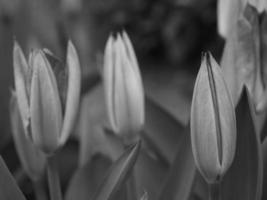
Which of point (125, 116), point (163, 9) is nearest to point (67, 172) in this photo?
point (125, 116)

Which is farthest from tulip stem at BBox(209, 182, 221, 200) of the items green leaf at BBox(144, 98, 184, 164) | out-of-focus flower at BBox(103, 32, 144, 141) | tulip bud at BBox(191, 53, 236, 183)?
green leaf at BBox(144, 98, 184, 164)

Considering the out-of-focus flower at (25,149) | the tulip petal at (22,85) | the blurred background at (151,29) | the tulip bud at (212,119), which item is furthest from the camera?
the blurred background at (151,29)

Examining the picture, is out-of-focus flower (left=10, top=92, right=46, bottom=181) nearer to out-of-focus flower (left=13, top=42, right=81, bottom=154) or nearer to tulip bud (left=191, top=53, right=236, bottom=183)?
out-of-focus flower (left=13, top=42, right=81, bottom=154)

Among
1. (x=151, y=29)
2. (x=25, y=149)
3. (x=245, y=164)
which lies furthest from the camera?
(x=151, y=29)

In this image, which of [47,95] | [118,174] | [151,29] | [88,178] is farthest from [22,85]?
[151,29]

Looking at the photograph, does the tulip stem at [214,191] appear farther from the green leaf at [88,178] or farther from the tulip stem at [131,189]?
the green leaf at [88,178]

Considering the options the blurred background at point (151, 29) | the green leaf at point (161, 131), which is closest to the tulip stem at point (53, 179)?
the green leaf at point (161, 131)

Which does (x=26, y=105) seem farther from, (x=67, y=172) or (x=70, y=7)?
(x=70, y=7)

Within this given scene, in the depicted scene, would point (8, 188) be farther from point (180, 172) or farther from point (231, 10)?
point (231, 10)
